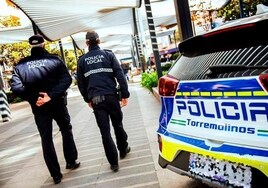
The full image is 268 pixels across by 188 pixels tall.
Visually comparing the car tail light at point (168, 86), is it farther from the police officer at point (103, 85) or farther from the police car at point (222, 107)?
the police officer at point (103, 85)

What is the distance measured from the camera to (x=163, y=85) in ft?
9.79

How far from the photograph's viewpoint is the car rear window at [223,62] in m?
2.18

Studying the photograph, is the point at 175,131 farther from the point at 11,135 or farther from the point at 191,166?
the point at 11,135

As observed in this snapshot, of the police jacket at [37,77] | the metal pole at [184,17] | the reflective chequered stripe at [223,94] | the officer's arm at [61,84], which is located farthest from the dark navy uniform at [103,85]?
the metal pole at [184,17]

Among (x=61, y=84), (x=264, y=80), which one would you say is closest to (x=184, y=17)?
(x=61, y=84)

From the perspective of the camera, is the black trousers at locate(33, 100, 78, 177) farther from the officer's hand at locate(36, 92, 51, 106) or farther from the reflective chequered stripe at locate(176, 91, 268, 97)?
the reflective chequered stripe at locate(176, 91, 268, 97)

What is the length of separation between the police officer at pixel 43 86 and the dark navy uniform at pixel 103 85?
0.88 feet

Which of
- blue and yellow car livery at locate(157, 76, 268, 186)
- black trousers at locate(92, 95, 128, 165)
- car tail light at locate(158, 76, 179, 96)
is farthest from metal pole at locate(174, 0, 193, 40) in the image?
blue and yellow car livery at locate(157, 76, 268, 186)

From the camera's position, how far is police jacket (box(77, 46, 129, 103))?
176 inches

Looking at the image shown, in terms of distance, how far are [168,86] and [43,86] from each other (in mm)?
2068

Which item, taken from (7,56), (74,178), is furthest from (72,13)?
(7,56)

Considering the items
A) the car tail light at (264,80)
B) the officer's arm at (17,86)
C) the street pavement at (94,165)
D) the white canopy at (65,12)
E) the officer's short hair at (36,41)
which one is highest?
the white canopy at (65,12)

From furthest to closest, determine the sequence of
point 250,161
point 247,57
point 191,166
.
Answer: point 191,166, point 247,57, point 250,161

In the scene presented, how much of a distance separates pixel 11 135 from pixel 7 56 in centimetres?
2426
